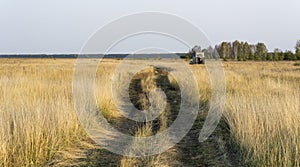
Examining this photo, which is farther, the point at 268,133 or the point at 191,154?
the point at 191,154

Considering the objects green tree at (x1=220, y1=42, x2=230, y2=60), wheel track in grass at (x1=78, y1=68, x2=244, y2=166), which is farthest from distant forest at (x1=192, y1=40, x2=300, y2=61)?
wheel track in grass at (x1=78, y1=68, x2=244, y2=166)

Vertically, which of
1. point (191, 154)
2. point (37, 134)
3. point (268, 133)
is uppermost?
point (37, 134)

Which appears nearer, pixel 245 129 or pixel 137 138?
pixel 245 129

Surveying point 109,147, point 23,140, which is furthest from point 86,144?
point 23,140

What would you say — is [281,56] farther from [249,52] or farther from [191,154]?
[191,154]

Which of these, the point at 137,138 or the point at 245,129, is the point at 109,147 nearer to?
the point at 137,138

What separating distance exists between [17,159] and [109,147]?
213 centimetres

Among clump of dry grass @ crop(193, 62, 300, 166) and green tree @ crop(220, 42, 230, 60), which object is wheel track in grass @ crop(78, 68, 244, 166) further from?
green tree @ crop(220, 42, 230, 60)

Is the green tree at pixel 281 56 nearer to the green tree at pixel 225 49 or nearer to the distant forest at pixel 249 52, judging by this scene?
the distant forest at pixel 249 52

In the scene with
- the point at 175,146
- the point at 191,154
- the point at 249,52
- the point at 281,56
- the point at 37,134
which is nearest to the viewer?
the point at 37,134

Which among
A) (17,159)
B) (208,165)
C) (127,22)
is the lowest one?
(208,165)

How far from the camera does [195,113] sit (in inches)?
357

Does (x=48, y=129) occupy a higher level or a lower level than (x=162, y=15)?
lower

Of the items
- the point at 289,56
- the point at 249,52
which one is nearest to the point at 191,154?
the point at 289,56
